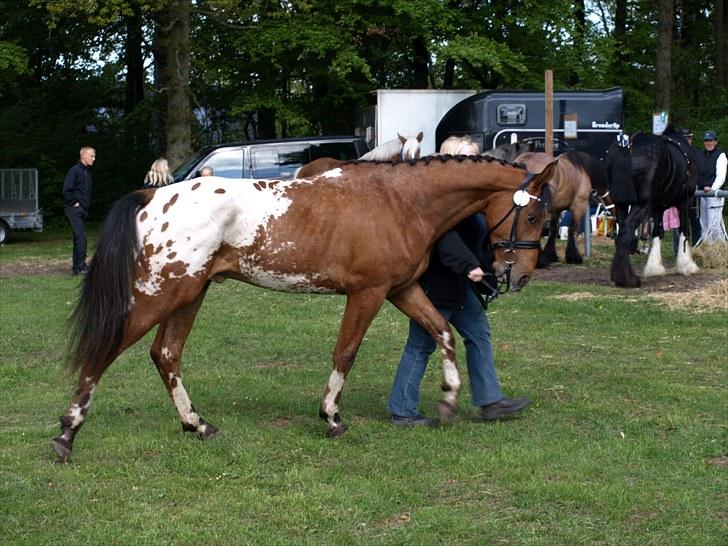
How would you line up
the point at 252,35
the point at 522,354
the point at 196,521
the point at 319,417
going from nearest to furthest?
the point at 196,521, the point at 319,417, the point at 522,354, the point at 252,35

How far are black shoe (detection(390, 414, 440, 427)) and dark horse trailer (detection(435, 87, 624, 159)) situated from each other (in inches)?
644

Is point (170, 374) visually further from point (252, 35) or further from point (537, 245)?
point (252, 35)

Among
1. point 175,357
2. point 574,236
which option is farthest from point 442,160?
point 574,236

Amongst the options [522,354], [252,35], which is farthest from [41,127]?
[522,354]

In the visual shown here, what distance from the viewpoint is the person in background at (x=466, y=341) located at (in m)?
7.66

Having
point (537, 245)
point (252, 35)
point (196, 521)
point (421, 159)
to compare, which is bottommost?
point (196, 521)

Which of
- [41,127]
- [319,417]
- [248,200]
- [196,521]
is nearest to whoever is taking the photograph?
[196,521]

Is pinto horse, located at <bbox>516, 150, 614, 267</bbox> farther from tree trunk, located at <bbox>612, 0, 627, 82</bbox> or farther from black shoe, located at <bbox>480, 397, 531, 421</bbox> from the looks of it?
tree trunk, located at <bbox>612, 0, 627, 82</bbox>

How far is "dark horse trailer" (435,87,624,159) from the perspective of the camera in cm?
2366

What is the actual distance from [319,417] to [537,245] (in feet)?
6.21

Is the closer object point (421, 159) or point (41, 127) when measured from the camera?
point (421, 159)

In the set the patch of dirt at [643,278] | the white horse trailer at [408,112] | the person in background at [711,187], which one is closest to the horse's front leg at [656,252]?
the patch of dirt at [643,278]

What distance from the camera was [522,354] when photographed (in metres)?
10.3

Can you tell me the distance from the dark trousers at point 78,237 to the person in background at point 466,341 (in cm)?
1117
